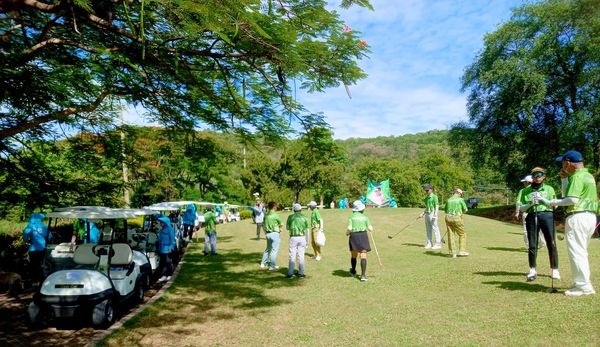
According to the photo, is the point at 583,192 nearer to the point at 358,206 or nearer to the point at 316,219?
the point at 358,206

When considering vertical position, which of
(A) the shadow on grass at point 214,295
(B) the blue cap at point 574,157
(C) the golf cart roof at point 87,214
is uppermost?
(B) the blue cap at point 574,157

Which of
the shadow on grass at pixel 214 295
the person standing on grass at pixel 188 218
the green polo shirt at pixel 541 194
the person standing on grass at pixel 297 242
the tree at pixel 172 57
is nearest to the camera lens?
the tree at pixel 172 57

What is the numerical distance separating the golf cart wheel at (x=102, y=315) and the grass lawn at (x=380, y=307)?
0.39 m

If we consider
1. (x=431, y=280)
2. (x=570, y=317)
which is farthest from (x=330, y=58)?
(x=431, y=280)

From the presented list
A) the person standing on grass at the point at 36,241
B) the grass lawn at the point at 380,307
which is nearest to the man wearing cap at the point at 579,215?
the grass lawn at the point at 380,307

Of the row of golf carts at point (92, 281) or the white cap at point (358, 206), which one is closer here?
the row of golf carts at point (92, 281)

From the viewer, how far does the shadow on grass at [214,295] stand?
7.48 metres

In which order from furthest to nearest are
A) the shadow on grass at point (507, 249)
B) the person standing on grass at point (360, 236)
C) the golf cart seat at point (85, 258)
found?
the shadow on grass at point (507, 249), the person standing on grass at point (360, 236), the golf cart seat at point (85, 258)

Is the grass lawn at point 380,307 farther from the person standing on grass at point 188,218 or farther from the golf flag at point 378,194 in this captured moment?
the golf flag at point 378,194

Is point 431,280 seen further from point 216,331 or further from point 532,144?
point 532,144

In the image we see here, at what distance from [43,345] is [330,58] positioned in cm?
636

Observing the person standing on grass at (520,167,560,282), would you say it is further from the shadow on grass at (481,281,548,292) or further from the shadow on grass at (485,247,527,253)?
the shadow on grass at (485,247,527,253)

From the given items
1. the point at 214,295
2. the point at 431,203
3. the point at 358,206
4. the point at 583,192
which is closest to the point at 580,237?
the point at 583,192

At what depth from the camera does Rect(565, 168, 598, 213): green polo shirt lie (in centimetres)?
587
